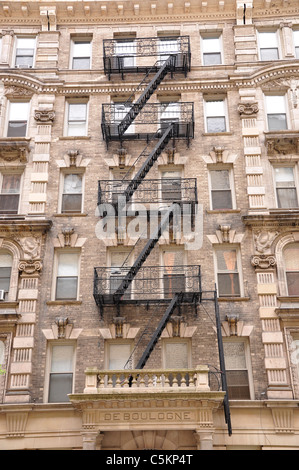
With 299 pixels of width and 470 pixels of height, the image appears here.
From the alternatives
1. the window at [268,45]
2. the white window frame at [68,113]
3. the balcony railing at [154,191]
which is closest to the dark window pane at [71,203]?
the balcony railing at [154,191]

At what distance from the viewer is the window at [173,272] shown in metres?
19.3

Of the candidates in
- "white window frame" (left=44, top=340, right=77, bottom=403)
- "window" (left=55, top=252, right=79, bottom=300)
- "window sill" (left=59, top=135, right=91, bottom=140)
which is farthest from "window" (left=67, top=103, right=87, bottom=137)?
"white window frame" (left=44, top=340, right=77, bottom=403)

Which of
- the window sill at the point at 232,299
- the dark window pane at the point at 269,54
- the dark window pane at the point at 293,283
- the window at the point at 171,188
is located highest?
the dark window pane at the point at 269,54

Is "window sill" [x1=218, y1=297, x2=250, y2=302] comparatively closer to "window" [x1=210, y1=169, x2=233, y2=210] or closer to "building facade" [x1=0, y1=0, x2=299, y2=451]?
"building facade" [x1=0, y1=0, x2=299, y2=451]

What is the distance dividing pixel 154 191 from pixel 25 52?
9.16 meters

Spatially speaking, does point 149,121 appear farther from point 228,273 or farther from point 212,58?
point 228,273

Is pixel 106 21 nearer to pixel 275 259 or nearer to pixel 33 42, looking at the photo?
pixel 33 42

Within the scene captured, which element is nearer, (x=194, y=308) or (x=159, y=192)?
(x=194, y=308)

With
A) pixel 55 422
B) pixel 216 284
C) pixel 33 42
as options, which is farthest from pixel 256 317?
pixel 33 42

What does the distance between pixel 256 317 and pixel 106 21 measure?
1489 cm

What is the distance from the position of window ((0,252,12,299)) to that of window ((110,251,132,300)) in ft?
12.3

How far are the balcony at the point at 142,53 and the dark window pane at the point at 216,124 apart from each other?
2458 mm

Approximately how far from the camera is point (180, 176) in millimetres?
21516

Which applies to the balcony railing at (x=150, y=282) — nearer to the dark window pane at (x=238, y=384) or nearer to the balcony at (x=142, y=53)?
the dark window pane at (x=238, y=384)
